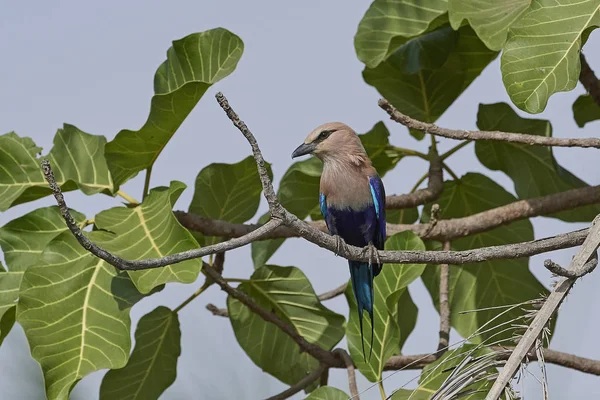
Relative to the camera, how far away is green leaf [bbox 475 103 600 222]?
10.0ft

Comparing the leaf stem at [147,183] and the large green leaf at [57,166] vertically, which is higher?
the large green leaf at [57,166]

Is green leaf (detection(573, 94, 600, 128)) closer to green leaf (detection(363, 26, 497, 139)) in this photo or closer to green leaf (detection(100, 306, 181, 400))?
green leaf (detection(363, 26, 497, 139))

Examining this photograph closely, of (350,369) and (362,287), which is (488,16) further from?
(350,369)

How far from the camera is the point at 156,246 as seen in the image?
2.46 meters

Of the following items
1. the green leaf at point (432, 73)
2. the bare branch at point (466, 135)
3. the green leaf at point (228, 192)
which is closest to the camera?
the bare branch at point (466, 135)

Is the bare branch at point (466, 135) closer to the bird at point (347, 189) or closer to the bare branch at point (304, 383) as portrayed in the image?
the bird at point (347, 189)

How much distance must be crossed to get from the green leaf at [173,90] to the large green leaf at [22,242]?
0.25 metres

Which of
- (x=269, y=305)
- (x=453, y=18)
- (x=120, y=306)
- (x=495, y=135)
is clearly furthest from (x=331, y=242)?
(x=269, y=305)

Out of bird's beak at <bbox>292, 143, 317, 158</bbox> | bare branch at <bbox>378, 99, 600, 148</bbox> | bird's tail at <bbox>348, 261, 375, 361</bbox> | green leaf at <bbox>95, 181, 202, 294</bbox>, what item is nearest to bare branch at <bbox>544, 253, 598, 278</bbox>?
bare branch at <bbox>378, 99, 600, 148</bbox>

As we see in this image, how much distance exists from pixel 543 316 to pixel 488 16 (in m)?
1.51

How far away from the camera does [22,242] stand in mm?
2697

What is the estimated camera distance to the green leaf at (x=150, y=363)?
2904mm

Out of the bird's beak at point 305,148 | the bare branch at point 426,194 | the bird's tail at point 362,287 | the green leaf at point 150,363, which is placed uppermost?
the bird's beak at point 305,148

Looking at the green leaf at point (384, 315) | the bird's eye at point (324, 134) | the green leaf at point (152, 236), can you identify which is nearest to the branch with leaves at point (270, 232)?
the green leaf at point (152, 236)
